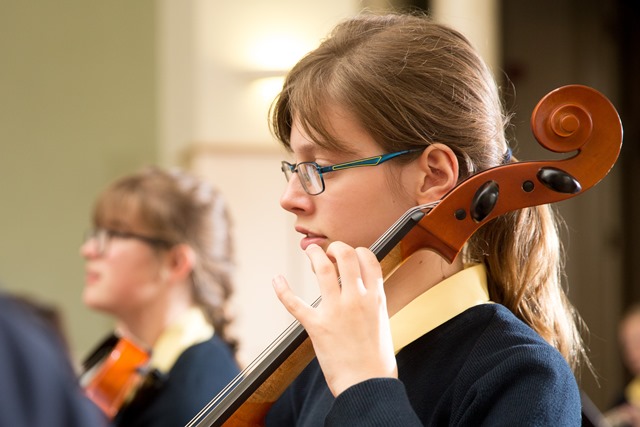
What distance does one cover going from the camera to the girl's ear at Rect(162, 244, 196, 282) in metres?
2.32

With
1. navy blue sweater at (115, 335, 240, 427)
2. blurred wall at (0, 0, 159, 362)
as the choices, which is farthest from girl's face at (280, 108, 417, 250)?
blurred wall at (0, 0, 159, 362)

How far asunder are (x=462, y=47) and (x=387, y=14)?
6.2 inches

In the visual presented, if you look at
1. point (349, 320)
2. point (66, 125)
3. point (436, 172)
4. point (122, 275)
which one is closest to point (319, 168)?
point (436, 172)

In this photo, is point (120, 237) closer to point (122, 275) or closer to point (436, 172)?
point (122, 275)

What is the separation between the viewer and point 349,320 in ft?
3.42

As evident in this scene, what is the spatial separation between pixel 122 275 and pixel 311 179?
3.89ft

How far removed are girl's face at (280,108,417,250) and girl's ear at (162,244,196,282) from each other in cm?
112

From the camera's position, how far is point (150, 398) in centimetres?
204

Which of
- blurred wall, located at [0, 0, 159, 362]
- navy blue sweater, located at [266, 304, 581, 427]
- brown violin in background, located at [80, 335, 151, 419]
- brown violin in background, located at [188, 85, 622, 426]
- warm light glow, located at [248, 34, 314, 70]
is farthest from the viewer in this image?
blurred wall, located at [0, 0, 159, 362]

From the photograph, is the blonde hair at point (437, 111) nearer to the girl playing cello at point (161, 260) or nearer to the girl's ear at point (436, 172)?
the girl's ear at point (436, 172)

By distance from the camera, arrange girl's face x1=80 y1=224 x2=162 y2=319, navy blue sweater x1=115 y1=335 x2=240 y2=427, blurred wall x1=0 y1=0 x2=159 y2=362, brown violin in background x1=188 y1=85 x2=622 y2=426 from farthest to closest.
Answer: blurred wall x1=0 y1=0 x2=159 y2=362 < girl's face x1=80 y1=224 x2=162 y2=319 < navy blue sweater x1=115 y1=335 x2=240 y2=427 < brown violin in background x1=188 y1=85 x2=622 y2=426

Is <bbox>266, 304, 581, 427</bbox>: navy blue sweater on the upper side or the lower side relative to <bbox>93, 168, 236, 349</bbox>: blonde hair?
upper

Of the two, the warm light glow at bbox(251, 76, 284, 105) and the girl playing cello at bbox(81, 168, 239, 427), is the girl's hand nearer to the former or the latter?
the girl playing cello at bbox(81, 168, 239, 427)

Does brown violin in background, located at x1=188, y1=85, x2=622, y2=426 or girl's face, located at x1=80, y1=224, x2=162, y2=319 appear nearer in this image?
brown violin in background, located at x1=188, y1=85, x2=622, y2=426
